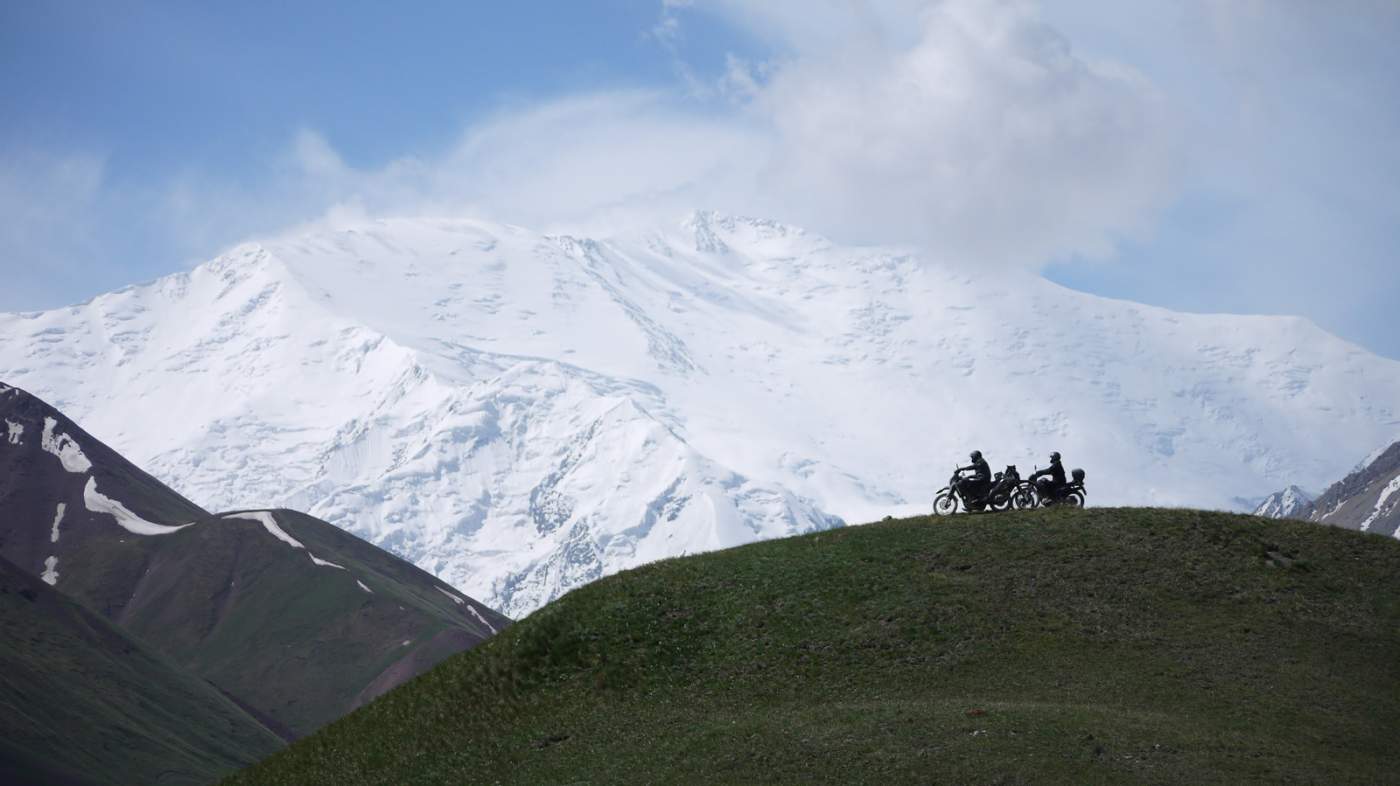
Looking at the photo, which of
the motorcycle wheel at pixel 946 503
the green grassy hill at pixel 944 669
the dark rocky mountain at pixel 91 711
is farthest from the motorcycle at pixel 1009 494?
the dark rocky mountain at pixel 91 711

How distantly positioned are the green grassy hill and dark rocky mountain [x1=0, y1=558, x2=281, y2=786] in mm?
107587

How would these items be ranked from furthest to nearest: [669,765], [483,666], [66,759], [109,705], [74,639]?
[74,639] < [109,705] < [66,759] < [483,666] < [669,765]

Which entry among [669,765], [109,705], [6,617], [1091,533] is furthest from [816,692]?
[6,617]

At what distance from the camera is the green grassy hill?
37.8 metres

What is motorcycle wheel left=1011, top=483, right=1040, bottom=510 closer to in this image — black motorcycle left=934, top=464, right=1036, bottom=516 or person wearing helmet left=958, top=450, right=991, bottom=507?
black motorcycle left=934, top=464, right=1036, bottom=516

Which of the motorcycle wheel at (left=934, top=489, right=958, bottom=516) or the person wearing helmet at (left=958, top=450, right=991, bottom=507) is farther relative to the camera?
the motorcycle wheel at (left=934, top=489, right=958, bottom=516)

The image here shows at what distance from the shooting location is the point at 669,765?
40.1 meters

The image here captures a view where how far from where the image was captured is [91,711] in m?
164

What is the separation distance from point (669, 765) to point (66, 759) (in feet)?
424

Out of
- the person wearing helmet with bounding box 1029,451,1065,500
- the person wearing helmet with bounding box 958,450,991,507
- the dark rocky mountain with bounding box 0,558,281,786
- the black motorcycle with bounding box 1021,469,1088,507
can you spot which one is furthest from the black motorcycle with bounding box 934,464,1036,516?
the dark rocky mountain with bounding box 0,558,281,786

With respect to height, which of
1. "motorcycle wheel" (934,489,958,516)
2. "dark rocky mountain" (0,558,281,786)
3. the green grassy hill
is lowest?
the green grassy hill

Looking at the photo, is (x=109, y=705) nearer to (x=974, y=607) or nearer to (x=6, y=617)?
(x=6, y=617)

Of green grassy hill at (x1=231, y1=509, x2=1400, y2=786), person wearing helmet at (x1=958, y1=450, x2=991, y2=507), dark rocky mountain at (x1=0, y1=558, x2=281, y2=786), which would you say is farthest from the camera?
dark rocky mountain at (x1=0, y1=558, x2=281, y2=786)

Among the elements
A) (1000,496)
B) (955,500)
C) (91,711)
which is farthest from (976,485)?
(91,711)
